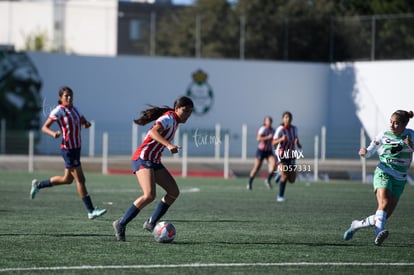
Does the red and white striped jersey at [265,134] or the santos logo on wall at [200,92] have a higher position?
the santos logo on wall at [200,92]

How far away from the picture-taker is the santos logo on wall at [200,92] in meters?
42.2

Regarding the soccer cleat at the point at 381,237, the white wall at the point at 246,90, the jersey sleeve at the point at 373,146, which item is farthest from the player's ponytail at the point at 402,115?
the white wall at the point at 246,90

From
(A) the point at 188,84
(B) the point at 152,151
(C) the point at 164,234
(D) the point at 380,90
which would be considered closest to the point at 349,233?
(C) the point at 164,234

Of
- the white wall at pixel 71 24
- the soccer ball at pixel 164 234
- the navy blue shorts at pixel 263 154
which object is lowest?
the soccer ball at pixel 164 234

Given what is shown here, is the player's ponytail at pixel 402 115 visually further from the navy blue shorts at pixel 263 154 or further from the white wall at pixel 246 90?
the white wall at pixel 246 90

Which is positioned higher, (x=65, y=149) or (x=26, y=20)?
(x=26, y=20)

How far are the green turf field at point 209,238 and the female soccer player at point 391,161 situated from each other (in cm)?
49

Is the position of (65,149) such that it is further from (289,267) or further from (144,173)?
(289,267)

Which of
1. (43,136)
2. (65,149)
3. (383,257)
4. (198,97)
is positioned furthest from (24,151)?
(383,257)

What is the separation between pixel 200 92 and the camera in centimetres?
4234

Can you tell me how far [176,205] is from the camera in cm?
1797

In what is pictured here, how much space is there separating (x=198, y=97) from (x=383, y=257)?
32.2 metres

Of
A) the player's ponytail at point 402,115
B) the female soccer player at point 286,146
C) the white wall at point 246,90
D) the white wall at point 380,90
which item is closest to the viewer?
the player's ponytail at point 402,115

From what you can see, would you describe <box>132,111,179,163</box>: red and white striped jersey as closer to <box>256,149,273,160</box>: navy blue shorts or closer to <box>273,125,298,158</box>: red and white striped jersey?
<box>273,125,298,158</box>: red and white striped jersey
